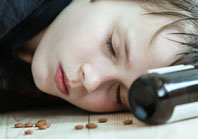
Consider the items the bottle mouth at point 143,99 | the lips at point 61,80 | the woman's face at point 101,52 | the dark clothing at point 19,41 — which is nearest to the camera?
the bottle mouth at point 143,99

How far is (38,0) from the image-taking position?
1183mm

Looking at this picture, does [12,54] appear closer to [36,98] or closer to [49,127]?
[36,98]

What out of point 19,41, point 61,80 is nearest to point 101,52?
point 61,80

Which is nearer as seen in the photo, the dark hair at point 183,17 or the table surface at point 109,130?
the table surface at point 109,130

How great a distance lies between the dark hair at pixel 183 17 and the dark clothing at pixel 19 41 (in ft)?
1.29

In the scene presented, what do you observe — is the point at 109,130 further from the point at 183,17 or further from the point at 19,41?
the point at 19,41

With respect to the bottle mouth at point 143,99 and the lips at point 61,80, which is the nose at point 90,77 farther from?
the bottle mouth at point 143,99

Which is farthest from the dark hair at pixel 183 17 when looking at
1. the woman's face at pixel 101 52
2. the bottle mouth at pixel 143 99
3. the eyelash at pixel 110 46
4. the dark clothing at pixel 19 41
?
the dark clothing at pixel 19 41

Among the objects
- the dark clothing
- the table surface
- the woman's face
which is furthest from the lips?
the dark clothing

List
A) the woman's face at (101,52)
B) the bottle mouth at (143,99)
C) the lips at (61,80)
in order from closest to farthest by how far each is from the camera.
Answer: the bottle mouth at (143,99), the woman's face at (101,52), the lips at (61,80)

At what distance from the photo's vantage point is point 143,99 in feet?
2.40

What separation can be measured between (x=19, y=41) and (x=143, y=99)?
2.24 ft

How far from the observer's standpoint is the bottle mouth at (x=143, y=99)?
73cm

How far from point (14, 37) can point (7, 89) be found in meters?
0.23
